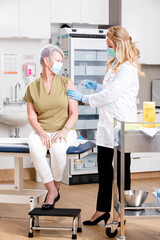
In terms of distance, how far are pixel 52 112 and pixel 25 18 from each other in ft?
6.36

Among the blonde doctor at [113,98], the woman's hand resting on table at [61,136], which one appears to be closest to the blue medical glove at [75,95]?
the blonde doctor at [113,98]

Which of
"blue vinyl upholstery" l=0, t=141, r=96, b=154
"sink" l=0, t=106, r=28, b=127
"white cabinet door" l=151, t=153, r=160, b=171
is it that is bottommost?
"white cabinet door" l=151, t=153, r=160, b=171

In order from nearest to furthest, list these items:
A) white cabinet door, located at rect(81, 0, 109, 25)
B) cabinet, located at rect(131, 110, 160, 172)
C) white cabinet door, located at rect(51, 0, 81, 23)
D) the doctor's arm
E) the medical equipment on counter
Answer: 1. the medical equipment on counter
2. the doctor's arm
3. white cabinet door, located at rect(51, 0, 81, 23)
4. white cabinet door, located at rect(81, 0, 109, 25)
5. cabinet, located at rect(131, 110, 160, 172)

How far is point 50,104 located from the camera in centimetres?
371

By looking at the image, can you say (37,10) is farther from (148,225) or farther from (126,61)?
(148,225)

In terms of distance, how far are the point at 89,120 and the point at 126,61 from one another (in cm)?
209

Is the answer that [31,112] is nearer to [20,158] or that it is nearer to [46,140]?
[46,140]

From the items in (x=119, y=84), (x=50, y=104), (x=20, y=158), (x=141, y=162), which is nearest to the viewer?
(x=119, y=84)

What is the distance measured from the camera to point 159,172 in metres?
5.86

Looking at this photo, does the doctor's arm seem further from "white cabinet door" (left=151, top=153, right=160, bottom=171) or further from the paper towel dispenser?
the paper towel dispenser

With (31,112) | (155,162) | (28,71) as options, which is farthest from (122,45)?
(155,162)

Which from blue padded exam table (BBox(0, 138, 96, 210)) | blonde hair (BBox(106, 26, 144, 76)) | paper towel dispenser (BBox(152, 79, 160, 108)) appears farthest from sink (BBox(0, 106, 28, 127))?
blonde hair (BBox(106, 26, 144, 76))

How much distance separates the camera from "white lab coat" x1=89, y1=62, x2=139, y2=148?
3348mm

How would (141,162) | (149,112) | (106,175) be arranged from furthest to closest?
(141,162) → (106,175) → (149,112)
